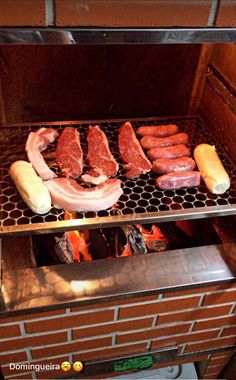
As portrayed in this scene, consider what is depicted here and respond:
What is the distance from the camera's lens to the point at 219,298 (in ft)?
5.37

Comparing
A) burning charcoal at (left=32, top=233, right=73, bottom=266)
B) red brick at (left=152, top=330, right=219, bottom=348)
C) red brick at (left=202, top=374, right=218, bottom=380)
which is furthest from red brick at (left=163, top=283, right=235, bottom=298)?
red brick at (left=202, top=374, right=218, bottom=380)

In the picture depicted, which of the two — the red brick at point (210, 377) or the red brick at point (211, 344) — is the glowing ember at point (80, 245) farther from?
the red brick at point (210, 377)

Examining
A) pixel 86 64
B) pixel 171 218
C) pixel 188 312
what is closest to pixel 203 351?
pixel 188 312

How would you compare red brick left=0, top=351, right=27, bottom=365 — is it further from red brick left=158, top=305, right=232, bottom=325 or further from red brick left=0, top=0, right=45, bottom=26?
red brick left=0, top=0, right=45, bottom=26

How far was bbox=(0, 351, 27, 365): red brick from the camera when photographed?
157 cm

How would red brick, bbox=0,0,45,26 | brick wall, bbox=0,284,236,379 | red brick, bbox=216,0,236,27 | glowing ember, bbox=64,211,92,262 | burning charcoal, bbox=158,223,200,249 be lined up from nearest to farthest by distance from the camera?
1. red brick, bbox=0,0,45,26
2. red brick, bbox=216,0,236,27
3. brick wall, bbox=0,284,236,379
4. glowing ember, bbox=64,211,92,262
5. burning charcoal, bbox=158,223,200,249

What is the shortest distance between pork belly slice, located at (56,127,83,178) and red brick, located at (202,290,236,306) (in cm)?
81

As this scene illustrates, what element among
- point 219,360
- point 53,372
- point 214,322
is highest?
point 214,322

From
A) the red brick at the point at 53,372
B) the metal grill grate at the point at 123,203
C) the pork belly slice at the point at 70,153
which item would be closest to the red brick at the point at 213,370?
the red brick at the point at 53,372

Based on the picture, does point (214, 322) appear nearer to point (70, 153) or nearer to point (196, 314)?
point (196, 314)

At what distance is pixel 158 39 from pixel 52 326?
1.18 m

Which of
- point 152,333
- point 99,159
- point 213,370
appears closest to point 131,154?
point 99,159

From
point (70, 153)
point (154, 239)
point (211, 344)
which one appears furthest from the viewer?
point (211, 344)

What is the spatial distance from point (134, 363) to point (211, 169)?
3.46ft
